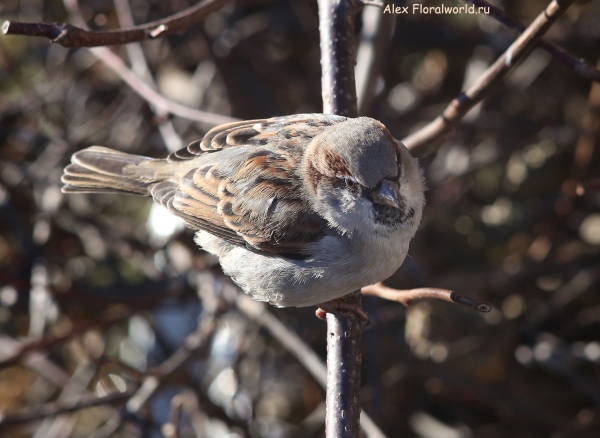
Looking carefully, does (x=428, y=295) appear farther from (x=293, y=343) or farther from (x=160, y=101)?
(x=160, y=101)

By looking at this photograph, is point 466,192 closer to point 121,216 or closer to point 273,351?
point 273,351

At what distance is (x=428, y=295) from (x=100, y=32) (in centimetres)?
123

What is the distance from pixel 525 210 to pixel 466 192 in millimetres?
354

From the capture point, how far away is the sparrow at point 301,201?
2215 mm

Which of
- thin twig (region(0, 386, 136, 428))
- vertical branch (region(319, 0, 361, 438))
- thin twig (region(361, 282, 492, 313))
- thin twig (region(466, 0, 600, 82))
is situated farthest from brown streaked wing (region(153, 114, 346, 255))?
thin twig (region(0, 386, 136, 428))

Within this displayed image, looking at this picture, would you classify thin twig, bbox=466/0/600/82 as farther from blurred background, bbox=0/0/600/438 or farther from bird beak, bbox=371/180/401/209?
blurred background, bbox=0/0/600/438

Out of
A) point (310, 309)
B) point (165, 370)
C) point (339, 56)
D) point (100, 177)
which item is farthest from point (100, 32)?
point (310, 309)

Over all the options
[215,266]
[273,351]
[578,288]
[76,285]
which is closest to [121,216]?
[76,285]

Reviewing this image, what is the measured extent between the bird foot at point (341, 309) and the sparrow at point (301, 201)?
3cm

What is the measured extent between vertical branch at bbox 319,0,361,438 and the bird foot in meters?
0.02

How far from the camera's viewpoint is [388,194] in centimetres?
217

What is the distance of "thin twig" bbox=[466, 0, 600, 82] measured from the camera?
2049mm

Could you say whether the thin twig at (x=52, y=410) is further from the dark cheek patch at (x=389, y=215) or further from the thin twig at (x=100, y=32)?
the thin twig at (x=100, y=32)

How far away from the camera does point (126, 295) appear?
145 inches
